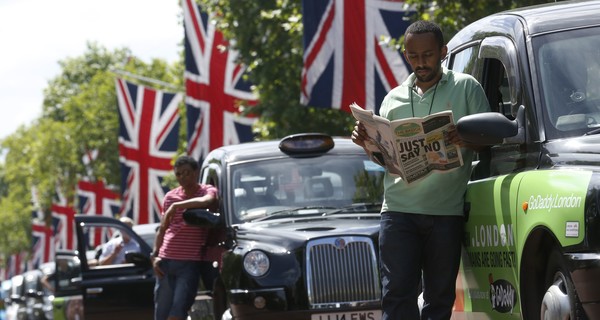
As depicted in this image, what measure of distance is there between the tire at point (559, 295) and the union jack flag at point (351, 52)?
14668 millimetres

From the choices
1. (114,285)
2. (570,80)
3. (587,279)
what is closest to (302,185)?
(114,285)

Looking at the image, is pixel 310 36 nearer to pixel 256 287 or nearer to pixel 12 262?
pixel 256 287

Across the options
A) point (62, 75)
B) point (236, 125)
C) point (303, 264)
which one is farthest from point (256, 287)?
point (62, 75)

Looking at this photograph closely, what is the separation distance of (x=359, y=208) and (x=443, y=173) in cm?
516

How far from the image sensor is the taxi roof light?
13.5 metres

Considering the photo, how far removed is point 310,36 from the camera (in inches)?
901

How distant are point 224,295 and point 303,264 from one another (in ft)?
4.26

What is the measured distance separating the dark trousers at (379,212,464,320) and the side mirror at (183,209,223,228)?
16.2ft

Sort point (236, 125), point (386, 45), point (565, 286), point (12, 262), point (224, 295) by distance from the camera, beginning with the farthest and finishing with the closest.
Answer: point (12, 262) < point (236, 125) < point (386, 45) < point (224, 295) < point (565, 286)

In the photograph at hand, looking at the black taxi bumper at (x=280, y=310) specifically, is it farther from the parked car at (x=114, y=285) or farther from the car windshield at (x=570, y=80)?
the parked car at (x=114, y=285)

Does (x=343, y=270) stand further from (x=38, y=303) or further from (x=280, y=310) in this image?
(x=38, y=303)

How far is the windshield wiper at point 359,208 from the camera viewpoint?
12875 mm

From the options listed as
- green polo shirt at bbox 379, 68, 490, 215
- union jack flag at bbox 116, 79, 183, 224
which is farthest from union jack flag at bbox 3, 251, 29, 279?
green polo shirt at bbox 379, 68, 490, 215

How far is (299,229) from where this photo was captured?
40.0 ft
